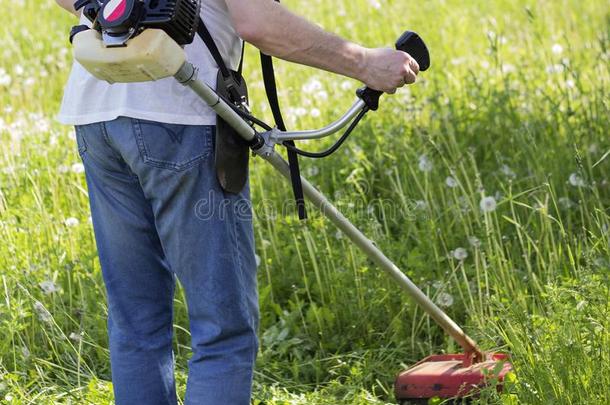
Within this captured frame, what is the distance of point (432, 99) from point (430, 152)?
16.7 inches

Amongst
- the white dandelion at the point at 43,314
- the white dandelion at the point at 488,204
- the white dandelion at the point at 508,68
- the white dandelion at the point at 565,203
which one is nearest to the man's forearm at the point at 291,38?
the white dandelion at the point at 488,204

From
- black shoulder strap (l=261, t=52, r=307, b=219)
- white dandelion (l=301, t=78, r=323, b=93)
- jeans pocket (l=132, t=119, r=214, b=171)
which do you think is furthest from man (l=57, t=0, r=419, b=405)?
white dandelion (l=301, t=78, r=323, b=93)

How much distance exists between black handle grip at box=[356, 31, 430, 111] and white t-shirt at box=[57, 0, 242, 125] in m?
0.37

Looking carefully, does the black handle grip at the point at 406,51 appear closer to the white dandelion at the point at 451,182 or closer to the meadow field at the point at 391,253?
the meadow field at the point at 391,253

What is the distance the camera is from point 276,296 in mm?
4031

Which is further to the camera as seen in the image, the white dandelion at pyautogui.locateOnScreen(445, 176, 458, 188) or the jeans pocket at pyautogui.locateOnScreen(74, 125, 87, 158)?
the white dandelion at pyautogui.locateOnScreen(445, 176, 458, 188)

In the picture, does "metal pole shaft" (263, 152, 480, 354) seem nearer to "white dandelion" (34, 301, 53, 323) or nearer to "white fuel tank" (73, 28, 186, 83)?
"white fuel tank" (73, 28, 186, 83)

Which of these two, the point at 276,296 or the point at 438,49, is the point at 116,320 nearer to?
the point at 276,296

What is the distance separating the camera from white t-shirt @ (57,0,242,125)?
2.44 meters

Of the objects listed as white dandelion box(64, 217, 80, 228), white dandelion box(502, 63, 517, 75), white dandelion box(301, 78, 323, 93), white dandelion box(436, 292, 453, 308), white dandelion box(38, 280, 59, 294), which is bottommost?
white dandelion box(436, 292, 453, 308)

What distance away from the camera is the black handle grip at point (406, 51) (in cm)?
269

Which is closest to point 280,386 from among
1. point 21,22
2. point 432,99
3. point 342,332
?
point 342,332

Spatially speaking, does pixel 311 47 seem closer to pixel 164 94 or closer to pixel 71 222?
pixel 164 94

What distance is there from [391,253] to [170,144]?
161 cm
